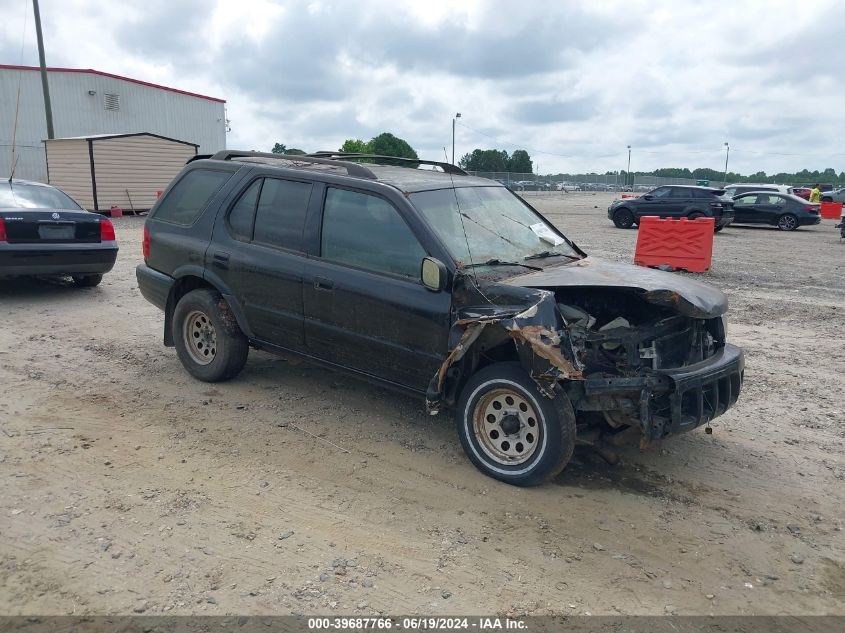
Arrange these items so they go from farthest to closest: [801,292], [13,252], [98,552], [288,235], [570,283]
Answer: [801,292]
[13,252]
[288,235]
[570,283]
[98,552]

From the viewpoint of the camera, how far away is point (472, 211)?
495cm

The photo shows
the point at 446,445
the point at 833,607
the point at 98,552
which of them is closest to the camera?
the point at 833,607

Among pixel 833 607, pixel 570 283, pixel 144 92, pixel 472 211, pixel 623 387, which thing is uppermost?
pixel 144 92

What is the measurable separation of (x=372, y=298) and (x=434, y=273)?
1.88ft

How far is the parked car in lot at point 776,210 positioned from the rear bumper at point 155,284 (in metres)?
23.1

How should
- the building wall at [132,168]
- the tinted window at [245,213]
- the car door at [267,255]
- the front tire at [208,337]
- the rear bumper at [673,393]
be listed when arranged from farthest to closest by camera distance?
the building wall at [132,168] < the front tire at [208,337] < the tinted window at [245,213] < the car door at [267,255] < the rear bumper at [673,393]

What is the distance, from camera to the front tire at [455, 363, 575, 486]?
3.88 m

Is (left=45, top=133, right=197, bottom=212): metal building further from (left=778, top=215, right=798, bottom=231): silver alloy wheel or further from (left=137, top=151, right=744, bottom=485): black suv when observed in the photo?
(left=778, top=215, right=798, bottom=231): silver alloy wheel

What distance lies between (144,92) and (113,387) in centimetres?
3660

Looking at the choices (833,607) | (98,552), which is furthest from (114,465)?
(833,607)

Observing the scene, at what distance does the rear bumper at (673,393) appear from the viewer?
12.7ft

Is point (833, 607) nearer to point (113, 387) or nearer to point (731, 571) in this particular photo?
point (731, 571)

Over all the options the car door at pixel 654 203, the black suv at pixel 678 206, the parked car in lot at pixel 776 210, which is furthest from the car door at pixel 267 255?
the parked car in lot at pixel 776 210

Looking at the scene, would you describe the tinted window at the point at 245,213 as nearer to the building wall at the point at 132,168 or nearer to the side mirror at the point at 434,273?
the side mirror at the point at 434,273
